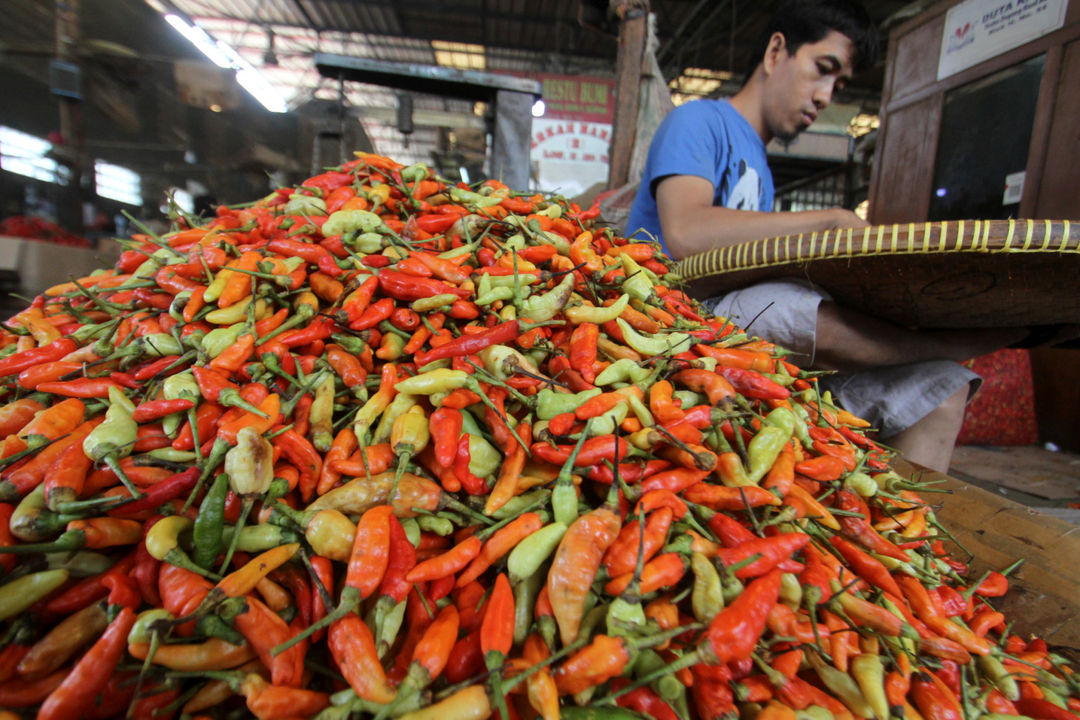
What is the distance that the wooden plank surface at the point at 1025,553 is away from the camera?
1430 mm

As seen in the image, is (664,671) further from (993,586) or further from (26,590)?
(993,586)

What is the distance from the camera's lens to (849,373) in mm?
2639

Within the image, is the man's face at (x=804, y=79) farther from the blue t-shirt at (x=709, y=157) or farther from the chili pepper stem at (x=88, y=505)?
the chili pepper stem at (x=88, y=505)

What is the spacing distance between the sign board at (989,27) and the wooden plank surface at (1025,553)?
4.93m

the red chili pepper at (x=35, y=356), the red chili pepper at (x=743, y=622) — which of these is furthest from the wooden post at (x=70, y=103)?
the red chili pepper at (x=743, y=622)

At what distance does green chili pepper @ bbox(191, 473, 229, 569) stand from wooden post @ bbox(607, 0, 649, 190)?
168 inches

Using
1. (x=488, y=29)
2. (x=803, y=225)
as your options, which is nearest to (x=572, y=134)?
(x=488, y=29)

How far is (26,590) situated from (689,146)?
3018 millimetres

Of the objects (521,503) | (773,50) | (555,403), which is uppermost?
(773,50)

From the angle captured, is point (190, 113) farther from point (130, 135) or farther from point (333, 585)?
point (333, 585)

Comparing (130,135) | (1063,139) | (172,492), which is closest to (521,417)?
(172,492)

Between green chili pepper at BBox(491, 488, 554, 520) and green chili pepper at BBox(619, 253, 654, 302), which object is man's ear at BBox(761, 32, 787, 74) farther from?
green chili pepper at BBox(491, 488, 554, 520)

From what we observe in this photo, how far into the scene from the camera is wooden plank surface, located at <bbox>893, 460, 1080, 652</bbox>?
143 centimetres

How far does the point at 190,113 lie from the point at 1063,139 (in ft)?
33.9
